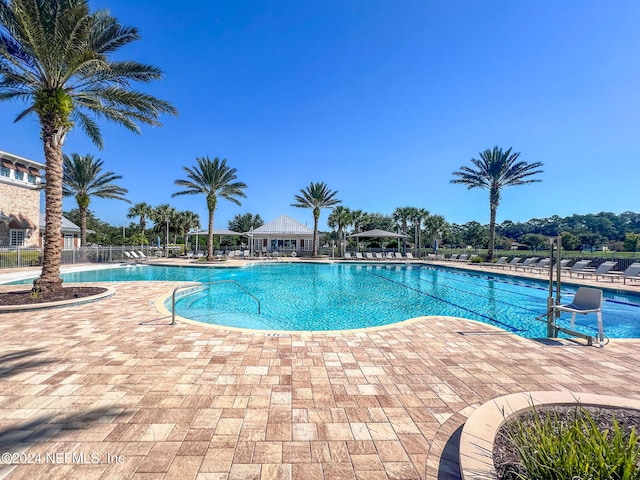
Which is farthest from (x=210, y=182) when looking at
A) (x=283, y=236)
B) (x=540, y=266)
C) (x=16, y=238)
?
(x=540, y=266)

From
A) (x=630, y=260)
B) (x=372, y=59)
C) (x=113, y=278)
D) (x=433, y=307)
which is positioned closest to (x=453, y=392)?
(x=433, y=307)

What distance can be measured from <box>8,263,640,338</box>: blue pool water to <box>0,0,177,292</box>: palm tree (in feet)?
16.7

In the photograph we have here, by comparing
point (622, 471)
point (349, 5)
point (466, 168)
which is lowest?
point (622, 471)

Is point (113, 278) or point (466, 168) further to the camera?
point (466, 168)

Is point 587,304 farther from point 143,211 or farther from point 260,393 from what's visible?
point 143,211

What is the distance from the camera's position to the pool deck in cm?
220

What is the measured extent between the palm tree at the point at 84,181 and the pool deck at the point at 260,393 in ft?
69.9

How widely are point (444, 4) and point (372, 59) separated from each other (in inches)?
172

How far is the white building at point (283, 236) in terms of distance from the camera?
3344 cm

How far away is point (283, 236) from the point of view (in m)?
33.5

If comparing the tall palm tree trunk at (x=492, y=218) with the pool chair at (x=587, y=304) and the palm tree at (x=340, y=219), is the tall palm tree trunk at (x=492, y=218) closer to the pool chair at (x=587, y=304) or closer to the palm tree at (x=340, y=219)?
the palm tree at (x=340, y=219)

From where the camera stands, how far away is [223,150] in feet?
76.5

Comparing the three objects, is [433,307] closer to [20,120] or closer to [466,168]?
[20,120]

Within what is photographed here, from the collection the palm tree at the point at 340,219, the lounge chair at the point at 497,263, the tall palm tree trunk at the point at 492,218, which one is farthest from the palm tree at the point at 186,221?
the tall palm tree trunk at the point at 492,218
